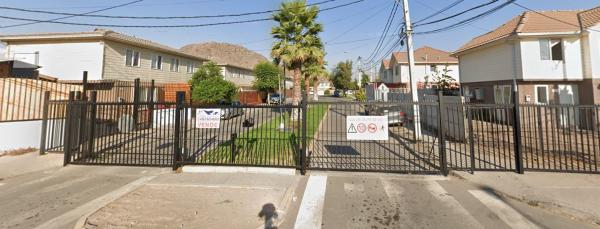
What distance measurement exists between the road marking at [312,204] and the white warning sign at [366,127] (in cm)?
143

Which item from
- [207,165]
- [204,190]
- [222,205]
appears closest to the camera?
[222,205]

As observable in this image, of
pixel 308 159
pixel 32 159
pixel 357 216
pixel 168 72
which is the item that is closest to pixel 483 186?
pixel 357 216

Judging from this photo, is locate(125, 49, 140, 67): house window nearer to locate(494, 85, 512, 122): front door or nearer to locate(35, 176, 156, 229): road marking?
locate(35, 176, 156, 229): road marking

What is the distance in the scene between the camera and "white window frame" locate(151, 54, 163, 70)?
21000 mm

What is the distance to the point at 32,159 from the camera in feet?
26.0

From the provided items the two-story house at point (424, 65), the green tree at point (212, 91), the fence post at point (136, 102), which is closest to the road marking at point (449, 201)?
the fence post at point (136, 102)

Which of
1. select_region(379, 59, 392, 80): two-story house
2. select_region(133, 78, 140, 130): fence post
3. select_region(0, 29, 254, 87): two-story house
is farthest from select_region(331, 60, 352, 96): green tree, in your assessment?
select_region(133, 78, 140, 130): fence post

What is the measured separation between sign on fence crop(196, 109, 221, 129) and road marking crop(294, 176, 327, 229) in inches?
121

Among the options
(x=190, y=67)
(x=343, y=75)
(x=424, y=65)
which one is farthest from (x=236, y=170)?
(x=343, y=75)

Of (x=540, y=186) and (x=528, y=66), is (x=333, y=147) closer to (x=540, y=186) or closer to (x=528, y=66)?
(x=540, y=186)

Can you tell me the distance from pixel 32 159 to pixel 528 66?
23147 mm

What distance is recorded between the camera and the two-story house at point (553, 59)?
13.9 meters

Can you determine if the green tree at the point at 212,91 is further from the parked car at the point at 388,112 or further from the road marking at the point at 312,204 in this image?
the road marking at the point at 312,204

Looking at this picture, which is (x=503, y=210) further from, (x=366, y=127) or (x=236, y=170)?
(x=236, y=170)
